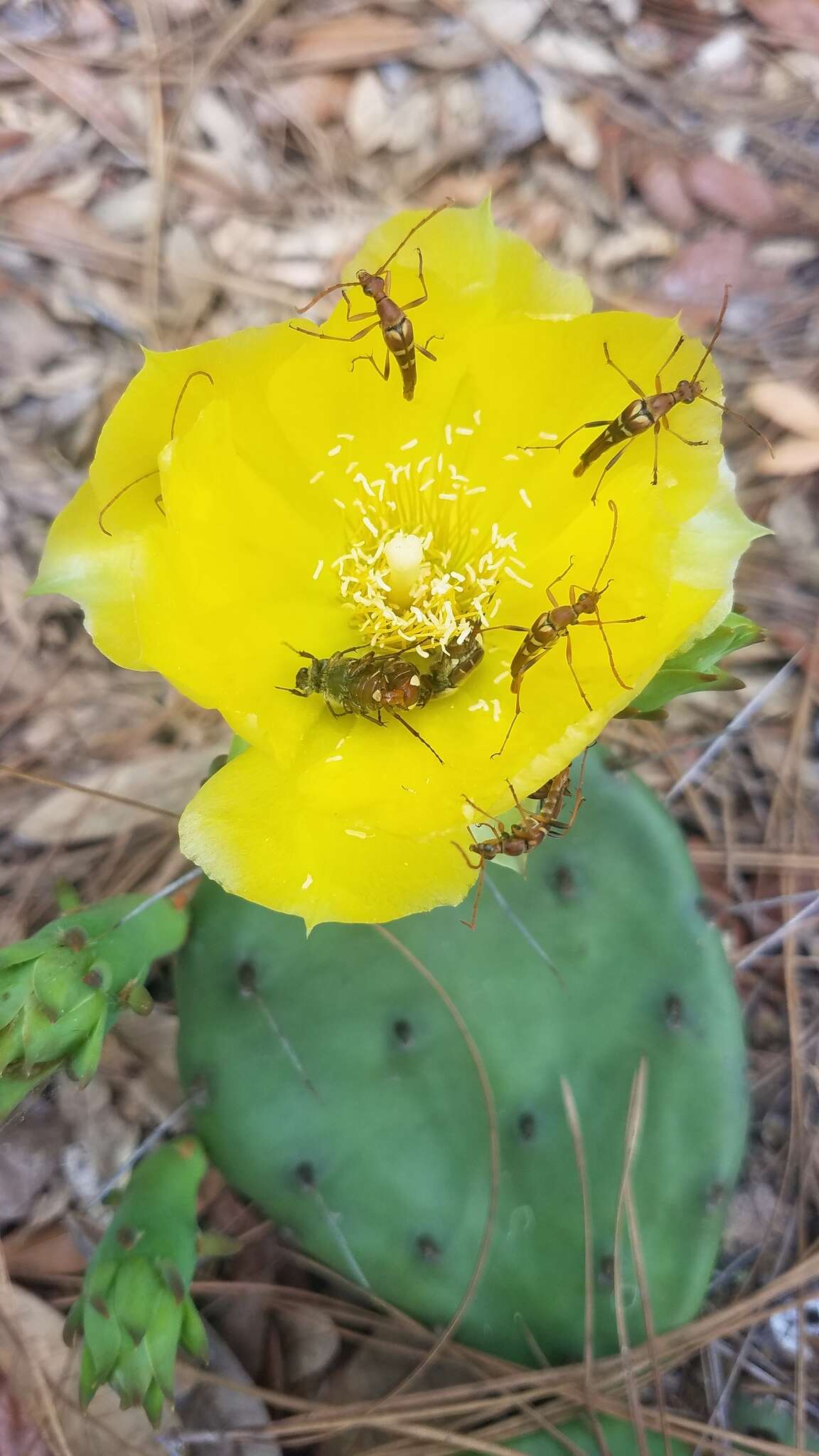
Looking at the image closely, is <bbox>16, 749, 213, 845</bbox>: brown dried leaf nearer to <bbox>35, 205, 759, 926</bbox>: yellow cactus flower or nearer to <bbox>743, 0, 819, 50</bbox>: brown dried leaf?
<bbox>35, 205, 759, 926</bbox>: yellow cactus flower

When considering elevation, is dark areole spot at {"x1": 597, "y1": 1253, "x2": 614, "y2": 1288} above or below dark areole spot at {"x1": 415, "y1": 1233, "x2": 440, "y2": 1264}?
below

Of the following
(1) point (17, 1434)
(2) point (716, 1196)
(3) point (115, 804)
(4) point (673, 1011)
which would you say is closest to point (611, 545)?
(4) point (673, 1011)

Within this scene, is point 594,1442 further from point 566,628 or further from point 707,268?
point 707,268

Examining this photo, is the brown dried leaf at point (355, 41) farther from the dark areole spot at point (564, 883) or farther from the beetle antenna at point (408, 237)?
the dark areole spot at point (564, 883)

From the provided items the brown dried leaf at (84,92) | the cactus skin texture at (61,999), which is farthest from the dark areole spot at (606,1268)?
the brown dried leaf at (84,92)

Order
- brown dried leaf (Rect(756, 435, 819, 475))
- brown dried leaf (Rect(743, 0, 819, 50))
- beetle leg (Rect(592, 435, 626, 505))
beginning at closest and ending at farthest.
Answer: beetle leg (Rect(592, 435, 626, 505)), brown dried leaf (Rect(756, 435, 819, 475)), brown dried leaf (Rect(743, 0, 819, 50))

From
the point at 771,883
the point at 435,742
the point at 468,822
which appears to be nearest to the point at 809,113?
the point at 771,883

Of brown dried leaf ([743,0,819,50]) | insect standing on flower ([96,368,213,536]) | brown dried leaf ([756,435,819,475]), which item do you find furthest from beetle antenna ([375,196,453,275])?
brown dried leaf ([743,0,819,50])
